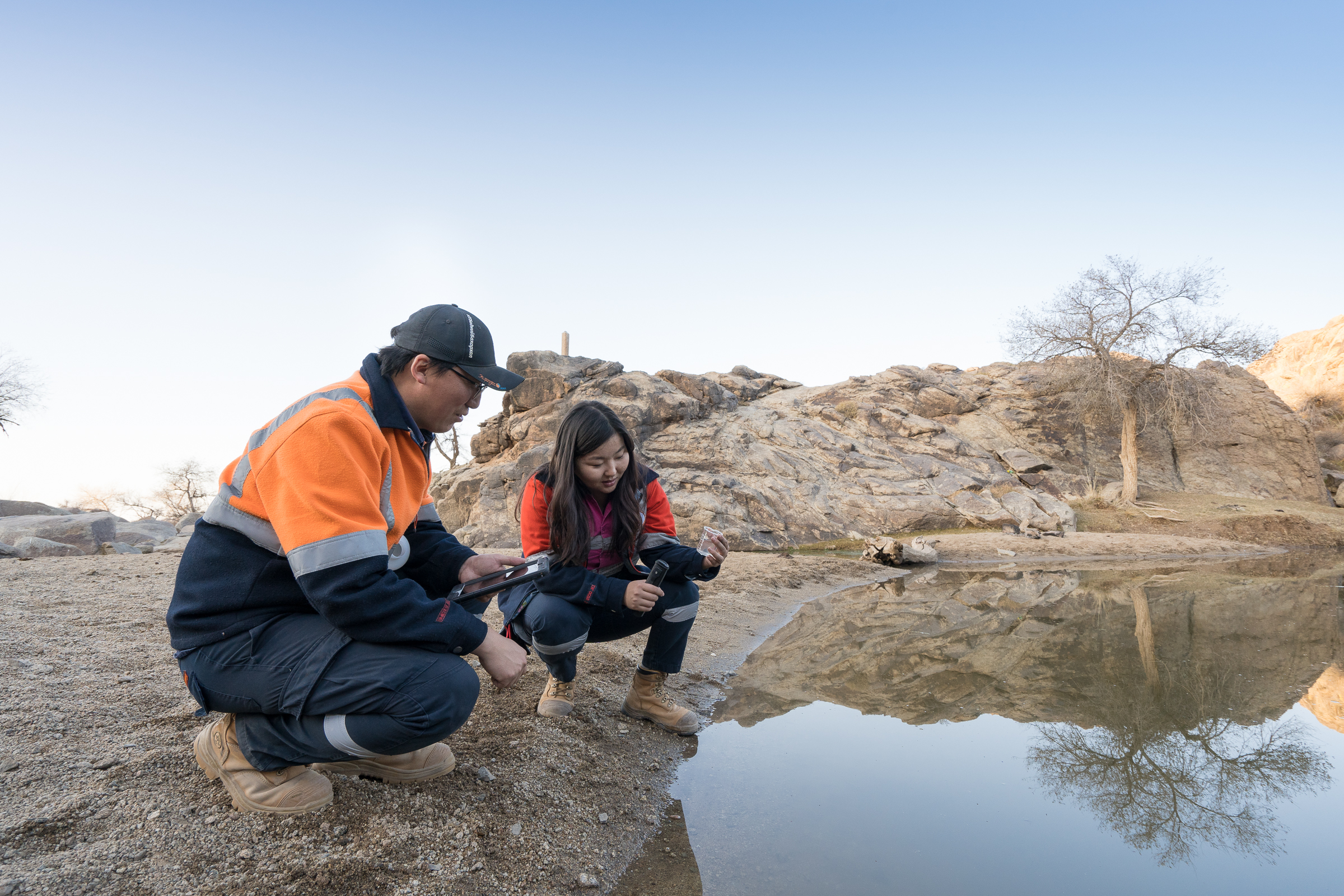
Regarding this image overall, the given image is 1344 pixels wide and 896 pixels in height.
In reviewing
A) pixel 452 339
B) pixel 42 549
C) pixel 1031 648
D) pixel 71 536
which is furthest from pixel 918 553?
pixel 71 536

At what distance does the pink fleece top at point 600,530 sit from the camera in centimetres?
325

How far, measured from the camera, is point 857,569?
10.1 metres

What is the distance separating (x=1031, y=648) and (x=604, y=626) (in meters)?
3.47

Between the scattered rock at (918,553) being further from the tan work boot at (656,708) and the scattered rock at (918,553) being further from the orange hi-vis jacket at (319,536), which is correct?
the orange hi-vis jacket at (319,536)

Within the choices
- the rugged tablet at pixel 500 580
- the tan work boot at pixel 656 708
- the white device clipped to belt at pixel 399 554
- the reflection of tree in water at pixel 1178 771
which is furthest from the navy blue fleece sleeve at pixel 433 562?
the reflection of tree in water at pixel 1178 771

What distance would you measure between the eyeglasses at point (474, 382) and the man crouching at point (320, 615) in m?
0.04

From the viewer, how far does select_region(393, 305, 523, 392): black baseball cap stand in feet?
6.94

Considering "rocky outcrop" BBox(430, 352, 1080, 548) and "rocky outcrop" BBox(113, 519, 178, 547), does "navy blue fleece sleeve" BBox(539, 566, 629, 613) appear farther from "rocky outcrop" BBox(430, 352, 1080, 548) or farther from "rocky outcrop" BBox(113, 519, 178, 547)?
"rocky outcrop" BBox(113, 519, 178, 547)

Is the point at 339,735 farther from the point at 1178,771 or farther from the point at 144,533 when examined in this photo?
the point at 144,533

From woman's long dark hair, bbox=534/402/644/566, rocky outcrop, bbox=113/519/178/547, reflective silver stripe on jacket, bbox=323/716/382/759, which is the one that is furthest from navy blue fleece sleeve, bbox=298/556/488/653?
rocky outcrop, bbox=113/519/178/547

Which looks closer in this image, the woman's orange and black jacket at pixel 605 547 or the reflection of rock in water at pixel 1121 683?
the reflection of rock in water at pixel 1121 683

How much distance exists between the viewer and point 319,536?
174cm

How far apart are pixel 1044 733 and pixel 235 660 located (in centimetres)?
342

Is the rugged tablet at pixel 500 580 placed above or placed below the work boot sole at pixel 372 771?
above
